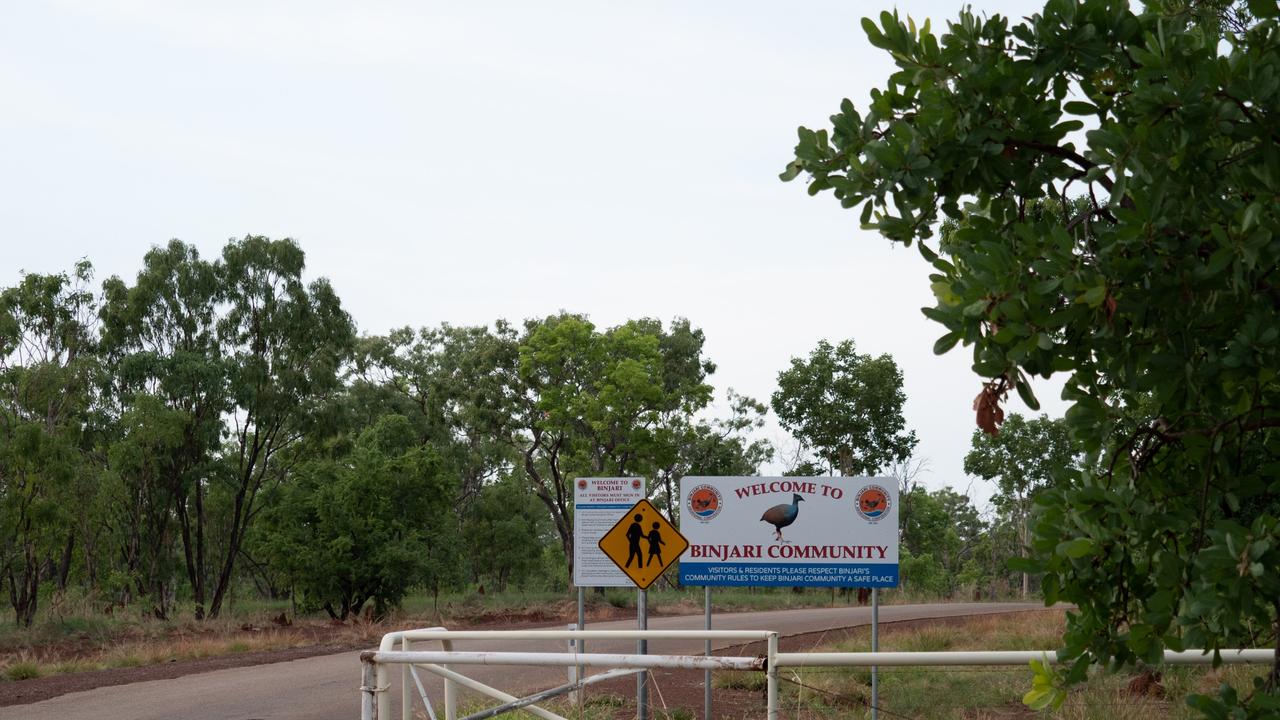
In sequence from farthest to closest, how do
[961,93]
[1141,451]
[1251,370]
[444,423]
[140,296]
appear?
1. [444,423]
2. [140,296]
3. [1141,451]
4. [961,93]
5. [1251,370]

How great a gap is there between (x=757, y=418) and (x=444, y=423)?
14.5m

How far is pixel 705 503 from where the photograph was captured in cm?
1323

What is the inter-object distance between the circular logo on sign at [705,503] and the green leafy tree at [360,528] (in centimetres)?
1955

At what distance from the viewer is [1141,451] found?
3670mm

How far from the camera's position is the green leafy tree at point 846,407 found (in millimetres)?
49938

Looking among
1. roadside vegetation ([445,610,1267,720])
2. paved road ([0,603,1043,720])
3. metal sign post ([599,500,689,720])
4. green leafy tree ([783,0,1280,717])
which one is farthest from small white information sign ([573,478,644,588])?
green leafy tree ([783,0,1280,717])

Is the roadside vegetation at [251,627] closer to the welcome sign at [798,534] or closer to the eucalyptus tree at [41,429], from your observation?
the eucalyptus tree at [41,429]

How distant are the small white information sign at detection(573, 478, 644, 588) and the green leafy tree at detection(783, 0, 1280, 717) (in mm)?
9350

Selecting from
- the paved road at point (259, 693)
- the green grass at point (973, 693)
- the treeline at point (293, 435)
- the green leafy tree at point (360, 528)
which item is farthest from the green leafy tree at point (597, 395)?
the green grass at point (973, 693)

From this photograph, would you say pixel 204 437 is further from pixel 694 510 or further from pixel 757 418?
pixel 694 510

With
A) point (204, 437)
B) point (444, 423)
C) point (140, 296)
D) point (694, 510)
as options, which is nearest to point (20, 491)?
point (204, 437)

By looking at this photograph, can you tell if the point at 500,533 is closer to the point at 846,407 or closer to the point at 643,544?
the point at 846,407

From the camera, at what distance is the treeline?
31.9 metres

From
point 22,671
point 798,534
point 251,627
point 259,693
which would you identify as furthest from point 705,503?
point 251,627
